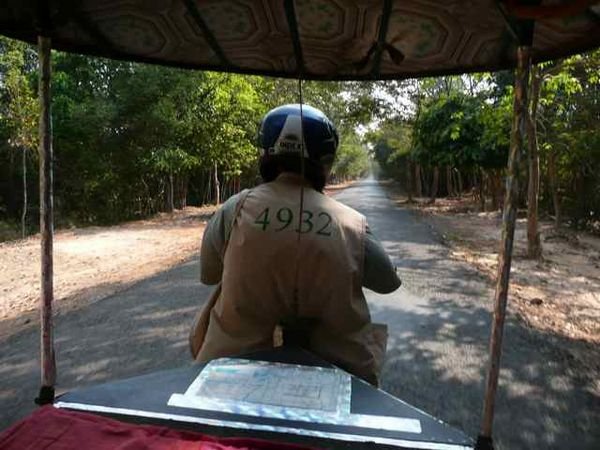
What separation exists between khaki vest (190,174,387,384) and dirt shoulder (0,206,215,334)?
514cm

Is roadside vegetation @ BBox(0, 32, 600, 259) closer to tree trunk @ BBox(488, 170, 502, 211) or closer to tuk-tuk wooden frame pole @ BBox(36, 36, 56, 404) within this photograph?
tree trunk @ BBox(488, 170, 502, 211)

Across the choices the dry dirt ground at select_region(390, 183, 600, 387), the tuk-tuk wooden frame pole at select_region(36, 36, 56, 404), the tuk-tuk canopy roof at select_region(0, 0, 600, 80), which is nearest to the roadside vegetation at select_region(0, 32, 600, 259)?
the dry dirt ground at select_region(390, 183, 600, 387)

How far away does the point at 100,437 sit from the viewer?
4.13 feet

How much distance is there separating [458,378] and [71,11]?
147 inches

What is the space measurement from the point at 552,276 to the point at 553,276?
0.02 metres

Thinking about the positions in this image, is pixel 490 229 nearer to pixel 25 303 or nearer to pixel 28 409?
pixel 25 303

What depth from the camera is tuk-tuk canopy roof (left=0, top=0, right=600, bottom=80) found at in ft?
6.88

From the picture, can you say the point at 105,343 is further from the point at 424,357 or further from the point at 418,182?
the point at 418,182

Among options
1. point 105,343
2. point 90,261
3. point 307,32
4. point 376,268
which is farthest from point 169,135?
point 376,268

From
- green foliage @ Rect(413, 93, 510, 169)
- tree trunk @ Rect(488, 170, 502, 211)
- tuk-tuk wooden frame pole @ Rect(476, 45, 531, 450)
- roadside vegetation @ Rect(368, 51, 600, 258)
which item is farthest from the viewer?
tree trunk @ Rect(488, 170, 502, 211)

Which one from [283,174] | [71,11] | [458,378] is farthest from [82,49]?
[458,378]

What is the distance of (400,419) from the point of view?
1430mm

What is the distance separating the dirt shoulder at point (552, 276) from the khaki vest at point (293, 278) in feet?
12.2

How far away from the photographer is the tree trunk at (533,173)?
9.45 metres
